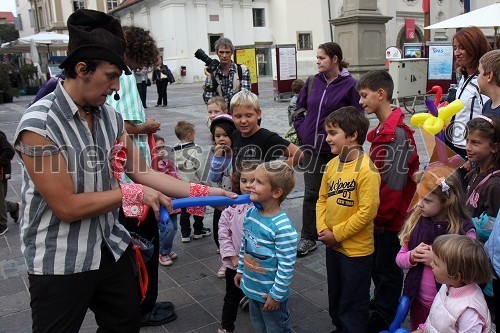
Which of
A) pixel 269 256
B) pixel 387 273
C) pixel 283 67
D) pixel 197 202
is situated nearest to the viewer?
pixel 197 202

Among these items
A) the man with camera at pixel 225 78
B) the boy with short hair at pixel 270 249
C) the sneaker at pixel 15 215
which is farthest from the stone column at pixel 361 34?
the boy with short hair at pixel 270 249

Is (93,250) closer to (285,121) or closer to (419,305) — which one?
(419,305)

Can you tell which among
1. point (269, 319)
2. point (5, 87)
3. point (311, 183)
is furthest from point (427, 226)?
point (5, 87)

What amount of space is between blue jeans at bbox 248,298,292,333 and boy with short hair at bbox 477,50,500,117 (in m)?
1.91

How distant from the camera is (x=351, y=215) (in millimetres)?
→ 2752

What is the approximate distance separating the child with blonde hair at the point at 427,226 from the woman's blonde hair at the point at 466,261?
241 millimetres

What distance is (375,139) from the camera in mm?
3049

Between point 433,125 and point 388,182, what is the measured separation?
0.58 m

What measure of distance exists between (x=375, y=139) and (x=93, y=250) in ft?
6.56

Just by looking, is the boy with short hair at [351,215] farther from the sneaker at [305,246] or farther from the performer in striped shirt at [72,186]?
the sneaker at [305,246]

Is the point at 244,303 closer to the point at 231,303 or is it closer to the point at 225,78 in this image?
the point at 231,303

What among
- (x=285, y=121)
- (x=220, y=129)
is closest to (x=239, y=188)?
(x=220, y=129)

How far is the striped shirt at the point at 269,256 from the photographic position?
2.52 m

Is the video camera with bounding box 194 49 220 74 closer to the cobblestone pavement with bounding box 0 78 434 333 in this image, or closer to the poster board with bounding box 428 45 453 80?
the cobblestone pavement with bounding box 0 78 434 333
